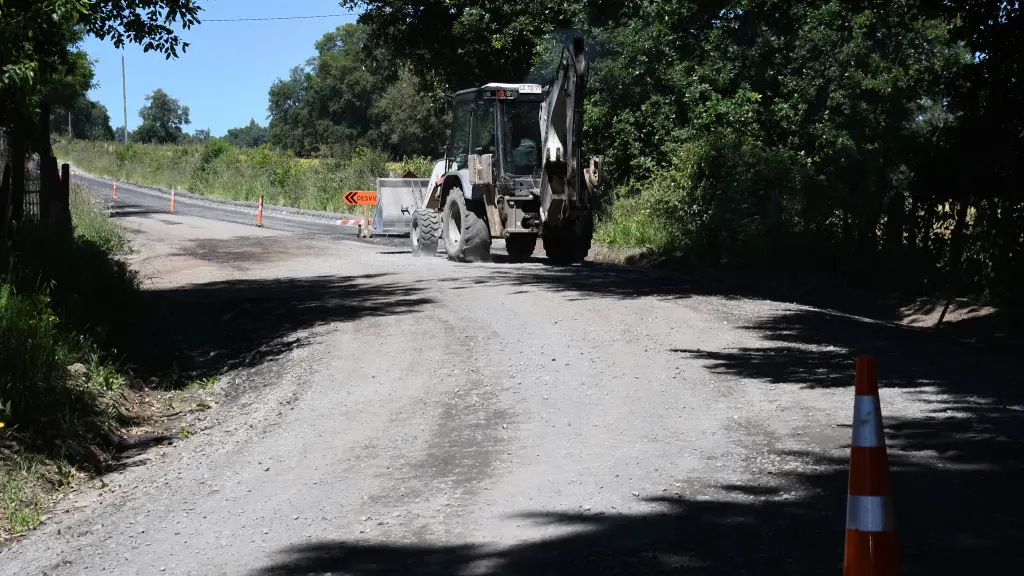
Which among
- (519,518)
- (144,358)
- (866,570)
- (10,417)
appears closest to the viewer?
(866,570)

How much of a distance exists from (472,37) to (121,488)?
22635mm

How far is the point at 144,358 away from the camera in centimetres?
1226

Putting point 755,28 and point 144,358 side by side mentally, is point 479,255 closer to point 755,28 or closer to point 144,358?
point 144,358

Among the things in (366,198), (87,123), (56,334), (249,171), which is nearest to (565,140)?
(56,334)

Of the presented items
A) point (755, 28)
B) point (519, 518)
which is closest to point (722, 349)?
point (519, 518)

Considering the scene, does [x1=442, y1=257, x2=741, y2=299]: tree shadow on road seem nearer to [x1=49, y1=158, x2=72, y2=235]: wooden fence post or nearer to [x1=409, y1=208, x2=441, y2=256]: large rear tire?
[x1=409, y1=208, x2=441, y2=256]: large rear tire

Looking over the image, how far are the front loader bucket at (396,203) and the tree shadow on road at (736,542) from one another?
21.5 m

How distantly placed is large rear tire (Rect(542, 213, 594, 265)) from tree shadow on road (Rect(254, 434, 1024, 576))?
43.6 feet

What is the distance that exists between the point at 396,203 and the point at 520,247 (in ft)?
22.7

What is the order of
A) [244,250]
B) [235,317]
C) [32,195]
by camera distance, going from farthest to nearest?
[244,250] → [32,195] → [235,317]

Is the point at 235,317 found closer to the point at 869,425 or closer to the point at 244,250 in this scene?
the point at 244,250

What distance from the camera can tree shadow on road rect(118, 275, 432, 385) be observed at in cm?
1234

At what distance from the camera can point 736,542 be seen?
5.44 m

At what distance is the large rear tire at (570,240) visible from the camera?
64.4 feet
